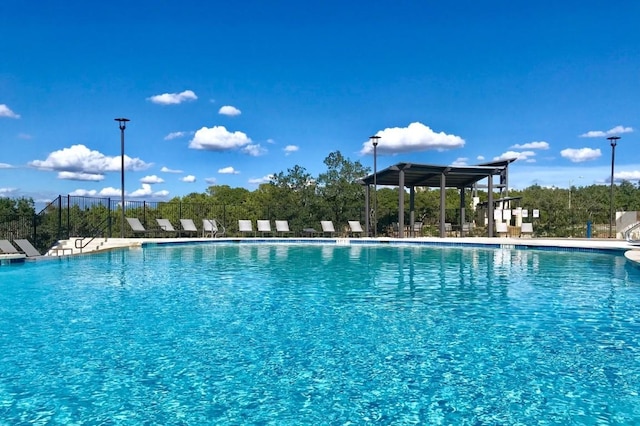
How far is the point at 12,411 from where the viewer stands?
3291 millimetres

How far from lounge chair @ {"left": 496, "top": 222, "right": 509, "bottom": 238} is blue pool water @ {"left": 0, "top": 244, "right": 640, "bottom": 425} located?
13150 millimetres

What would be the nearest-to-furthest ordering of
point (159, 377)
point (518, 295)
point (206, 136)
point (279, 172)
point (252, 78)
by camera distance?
point (159, 377)
point (518, 295)
point (252, 78)
point (279, 172)
point (206, 136)

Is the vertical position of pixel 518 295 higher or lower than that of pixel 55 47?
lower

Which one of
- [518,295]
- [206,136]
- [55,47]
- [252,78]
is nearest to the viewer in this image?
[518,295]

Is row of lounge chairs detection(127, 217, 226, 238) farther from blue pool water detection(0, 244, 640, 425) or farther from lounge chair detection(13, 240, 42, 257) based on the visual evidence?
blue pool water detection(0, 244, 640, 425)

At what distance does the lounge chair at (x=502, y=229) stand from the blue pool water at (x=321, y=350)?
13.2 metres

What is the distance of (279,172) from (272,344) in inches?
931

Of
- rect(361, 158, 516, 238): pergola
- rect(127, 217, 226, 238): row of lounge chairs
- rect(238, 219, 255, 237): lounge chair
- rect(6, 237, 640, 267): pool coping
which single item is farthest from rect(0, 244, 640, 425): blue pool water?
rect(238, 219, 255, 237): lounge chair

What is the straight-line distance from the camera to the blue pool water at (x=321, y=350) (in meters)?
3.37

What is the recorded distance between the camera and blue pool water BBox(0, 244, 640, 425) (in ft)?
11.0

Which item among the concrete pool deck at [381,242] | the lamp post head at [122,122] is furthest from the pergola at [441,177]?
the lamp post head at [122,122]

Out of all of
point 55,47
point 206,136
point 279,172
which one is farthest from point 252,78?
point 206,136

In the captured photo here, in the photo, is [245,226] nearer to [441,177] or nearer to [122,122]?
[122,122]

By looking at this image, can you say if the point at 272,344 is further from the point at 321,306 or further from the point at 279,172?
the point at 279,172
